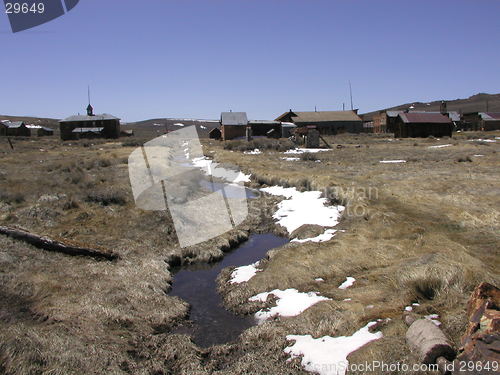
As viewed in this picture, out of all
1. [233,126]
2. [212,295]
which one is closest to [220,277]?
[212,295]

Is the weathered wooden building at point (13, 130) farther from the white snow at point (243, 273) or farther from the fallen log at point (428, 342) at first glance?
the fallen log at point (428, 342)

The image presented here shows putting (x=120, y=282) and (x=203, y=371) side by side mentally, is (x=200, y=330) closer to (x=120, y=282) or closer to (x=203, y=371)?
(x=203, y=371)

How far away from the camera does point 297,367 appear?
19.6 ft

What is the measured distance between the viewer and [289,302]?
27.4ft

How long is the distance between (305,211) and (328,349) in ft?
33.5

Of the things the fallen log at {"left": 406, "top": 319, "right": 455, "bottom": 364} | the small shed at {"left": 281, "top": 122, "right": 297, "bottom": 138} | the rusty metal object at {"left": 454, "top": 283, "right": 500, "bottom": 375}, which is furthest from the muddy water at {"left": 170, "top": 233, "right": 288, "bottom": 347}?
the small shed at {"left": 281, "top": 122, "right": 297, "bottom": 138}

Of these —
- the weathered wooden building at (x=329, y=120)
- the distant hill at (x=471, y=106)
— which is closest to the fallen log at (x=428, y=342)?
the weathered wooden building at (x=329, y=120)

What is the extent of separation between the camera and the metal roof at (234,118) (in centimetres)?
6540

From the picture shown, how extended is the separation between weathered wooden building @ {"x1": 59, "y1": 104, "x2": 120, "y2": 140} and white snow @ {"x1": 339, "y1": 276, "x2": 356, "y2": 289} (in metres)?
75.0

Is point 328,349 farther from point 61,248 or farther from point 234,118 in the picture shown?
point 234,118

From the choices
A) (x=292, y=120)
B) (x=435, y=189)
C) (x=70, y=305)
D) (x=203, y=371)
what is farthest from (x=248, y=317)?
(x=292, y=120)

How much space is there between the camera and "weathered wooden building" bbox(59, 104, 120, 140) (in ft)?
246

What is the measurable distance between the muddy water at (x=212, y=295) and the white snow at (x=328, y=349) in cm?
154

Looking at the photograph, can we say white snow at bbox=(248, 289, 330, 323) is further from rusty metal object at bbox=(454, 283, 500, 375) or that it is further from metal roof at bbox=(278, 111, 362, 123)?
metal roof at bbox=(278, 111, 362, 123)
